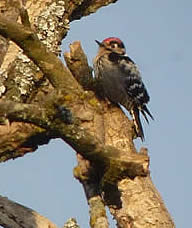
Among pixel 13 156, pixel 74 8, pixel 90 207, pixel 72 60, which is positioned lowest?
pixel 90 207

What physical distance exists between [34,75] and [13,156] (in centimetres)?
114

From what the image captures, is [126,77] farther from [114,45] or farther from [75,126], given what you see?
[75,126]

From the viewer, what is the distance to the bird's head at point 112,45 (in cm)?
798

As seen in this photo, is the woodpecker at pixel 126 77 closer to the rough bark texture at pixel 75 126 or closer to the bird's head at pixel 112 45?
the bird's head at pixel 112 45

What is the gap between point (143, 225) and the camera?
391 cm

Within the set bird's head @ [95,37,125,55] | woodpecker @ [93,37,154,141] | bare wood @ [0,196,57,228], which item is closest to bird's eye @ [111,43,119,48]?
bird's head @ [95,37,125,55]

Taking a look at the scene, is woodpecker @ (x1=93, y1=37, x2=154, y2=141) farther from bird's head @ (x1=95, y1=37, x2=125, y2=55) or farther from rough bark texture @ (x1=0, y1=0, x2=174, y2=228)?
rough bark texture @ (x1=0, y1=0, x2=174, y2=228)

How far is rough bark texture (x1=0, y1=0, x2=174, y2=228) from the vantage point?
316 cm

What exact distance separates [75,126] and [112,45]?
5.03m

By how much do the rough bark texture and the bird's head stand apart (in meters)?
2.82

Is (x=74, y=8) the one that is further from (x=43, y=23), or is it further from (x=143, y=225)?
(x=143, y=225)

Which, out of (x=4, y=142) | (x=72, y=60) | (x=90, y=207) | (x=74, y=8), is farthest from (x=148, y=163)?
(x=74, y=8)

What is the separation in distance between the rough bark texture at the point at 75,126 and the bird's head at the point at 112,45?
2820 millimetres

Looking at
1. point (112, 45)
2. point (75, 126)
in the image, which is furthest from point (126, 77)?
point (75, 126)
